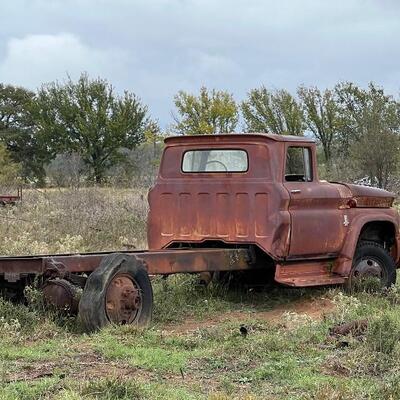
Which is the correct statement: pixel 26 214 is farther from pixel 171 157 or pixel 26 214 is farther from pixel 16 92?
pixel 16 92

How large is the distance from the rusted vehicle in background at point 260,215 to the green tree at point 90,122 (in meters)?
31.3

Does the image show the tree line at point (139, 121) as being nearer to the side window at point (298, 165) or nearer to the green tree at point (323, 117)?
the green tree at point (323, 117)

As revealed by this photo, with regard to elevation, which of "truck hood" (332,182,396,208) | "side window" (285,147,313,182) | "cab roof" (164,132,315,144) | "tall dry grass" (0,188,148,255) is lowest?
"tall dry grass" (0,188,148,255)

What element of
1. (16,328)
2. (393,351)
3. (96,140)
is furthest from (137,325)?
(96,140)

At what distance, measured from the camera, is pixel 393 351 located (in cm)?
569

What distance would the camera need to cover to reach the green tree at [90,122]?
41.3 metres

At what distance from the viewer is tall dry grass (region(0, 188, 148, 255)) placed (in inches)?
514

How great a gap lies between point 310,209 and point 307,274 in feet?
2.59

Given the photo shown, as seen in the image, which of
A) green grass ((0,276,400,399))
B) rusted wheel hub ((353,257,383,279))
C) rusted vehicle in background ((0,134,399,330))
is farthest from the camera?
rusted wheel hub ((353,257,383,279))

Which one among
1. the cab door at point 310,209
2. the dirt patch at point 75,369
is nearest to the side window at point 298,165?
the cab door at point 310,209

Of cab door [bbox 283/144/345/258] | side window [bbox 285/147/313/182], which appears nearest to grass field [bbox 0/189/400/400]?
cab door [bbox 283/144/345/258]

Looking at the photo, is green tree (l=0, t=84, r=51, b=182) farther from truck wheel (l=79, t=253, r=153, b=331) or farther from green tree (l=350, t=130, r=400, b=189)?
truck wheel (l=79, t=253, r=153, b=331)

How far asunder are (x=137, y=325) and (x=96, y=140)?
115ft

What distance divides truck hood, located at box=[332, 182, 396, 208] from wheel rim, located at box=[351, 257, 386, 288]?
0.71 metres
